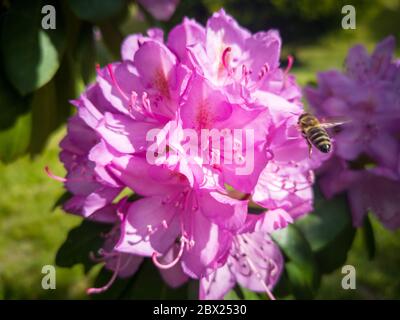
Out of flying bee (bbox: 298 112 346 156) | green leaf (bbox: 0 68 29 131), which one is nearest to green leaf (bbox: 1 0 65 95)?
green leaf (bbox: 0 68 29 131)

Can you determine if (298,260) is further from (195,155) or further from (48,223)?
(48,223)

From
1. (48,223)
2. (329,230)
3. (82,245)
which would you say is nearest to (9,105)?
(82,245)

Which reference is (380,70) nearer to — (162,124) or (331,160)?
(331,160)

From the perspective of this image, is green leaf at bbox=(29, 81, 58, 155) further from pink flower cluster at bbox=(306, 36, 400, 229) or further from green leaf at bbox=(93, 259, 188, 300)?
pink flower cluster at bbox=(306, 36, 400, 229)

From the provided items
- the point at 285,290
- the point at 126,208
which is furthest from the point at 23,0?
the point at 285,290

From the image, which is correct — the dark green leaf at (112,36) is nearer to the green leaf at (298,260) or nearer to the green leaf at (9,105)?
the green leaf at (9,105)

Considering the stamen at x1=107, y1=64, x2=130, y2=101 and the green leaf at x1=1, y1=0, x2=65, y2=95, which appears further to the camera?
the green leaf at x1=1, y1=0, x2=65, y2=95
